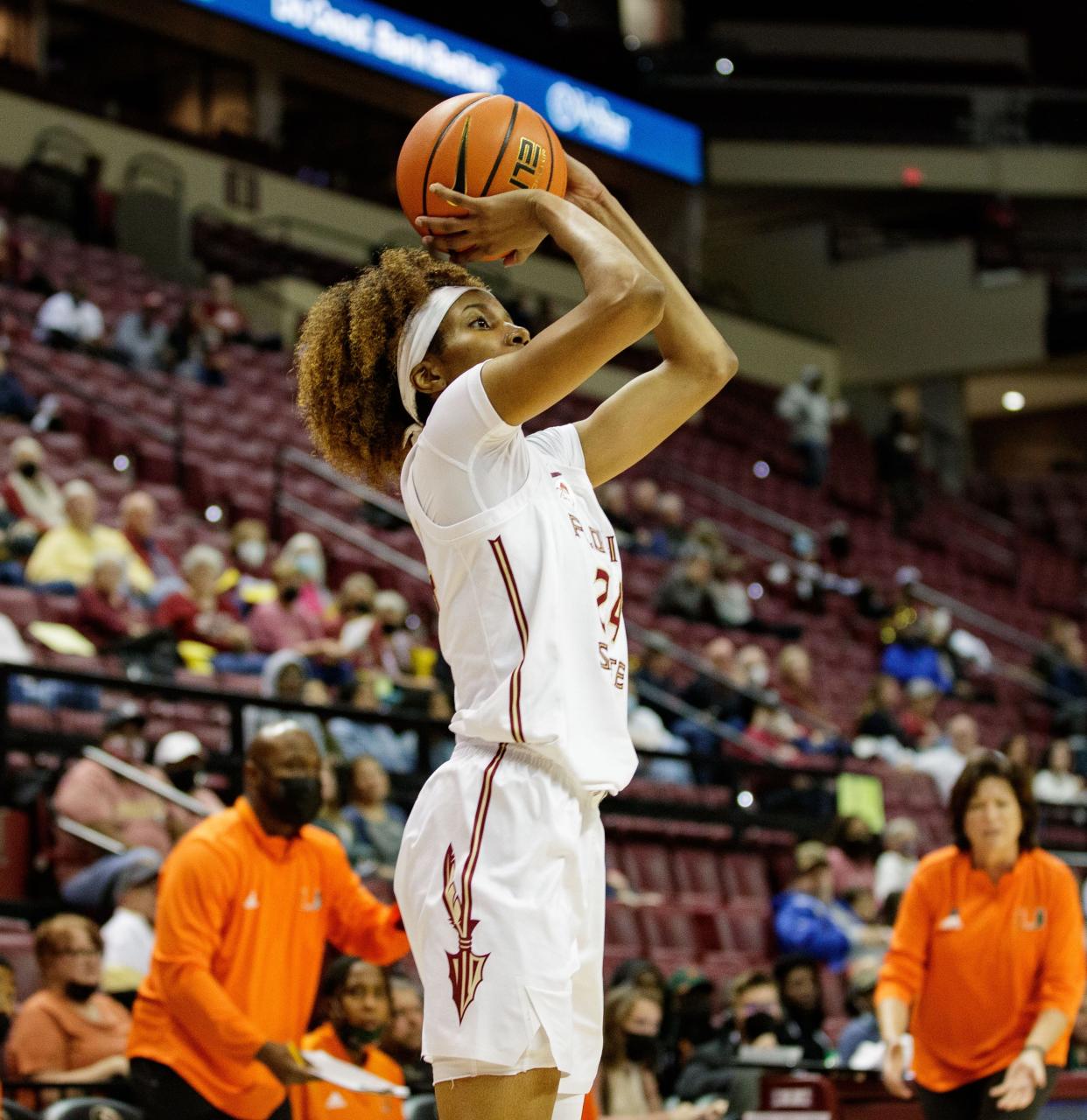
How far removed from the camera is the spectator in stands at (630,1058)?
19.8 feet

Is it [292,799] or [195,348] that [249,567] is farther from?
[292,799]

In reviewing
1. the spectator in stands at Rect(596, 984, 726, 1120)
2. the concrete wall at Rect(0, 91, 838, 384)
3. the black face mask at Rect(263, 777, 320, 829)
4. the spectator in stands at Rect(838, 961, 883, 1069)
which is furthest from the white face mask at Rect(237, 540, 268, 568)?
the black face mask at Rect(263, 777, 320, 829)

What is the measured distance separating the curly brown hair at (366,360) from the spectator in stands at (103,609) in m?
6.05

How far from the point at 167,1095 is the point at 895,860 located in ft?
19.9

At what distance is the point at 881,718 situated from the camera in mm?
12844

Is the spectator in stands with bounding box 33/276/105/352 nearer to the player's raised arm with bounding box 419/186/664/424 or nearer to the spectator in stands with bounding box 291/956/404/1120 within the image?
the spectator in stands with bounding box 291/956/404/1120

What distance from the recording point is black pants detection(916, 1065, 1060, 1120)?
14.4ft

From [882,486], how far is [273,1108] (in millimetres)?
17107

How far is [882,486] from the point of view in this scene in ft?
68.1

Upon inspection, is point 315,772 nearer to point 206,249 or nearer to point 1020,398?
point 206,249

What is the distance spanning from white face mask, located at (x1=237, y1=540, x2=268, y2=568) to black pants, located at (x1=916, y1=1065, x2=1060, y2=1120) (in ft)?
22.6

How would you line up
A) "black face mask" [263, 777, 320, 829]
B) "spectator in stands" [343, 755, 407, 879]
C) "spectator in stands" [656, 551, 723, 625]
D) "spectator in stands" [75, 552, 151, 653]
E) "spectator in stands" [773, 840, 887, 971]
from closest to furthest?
"black face mask" [263, 777, 320, 829], "spectator in stands" [343, 755, 407, 879], "spectator in stands" [773, 840, 887, 971], "spectator in stands" [75, 552, 151, 653], "spectator in stands" [656, 551, 723, 625]

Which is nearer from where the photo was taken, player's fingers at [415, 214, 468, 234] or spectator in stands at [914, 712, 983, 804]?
player's fingers at [415, 214, 468, 234]

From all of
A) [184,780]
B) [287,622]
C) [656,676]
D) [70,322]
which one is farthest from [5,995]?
[70,322]
